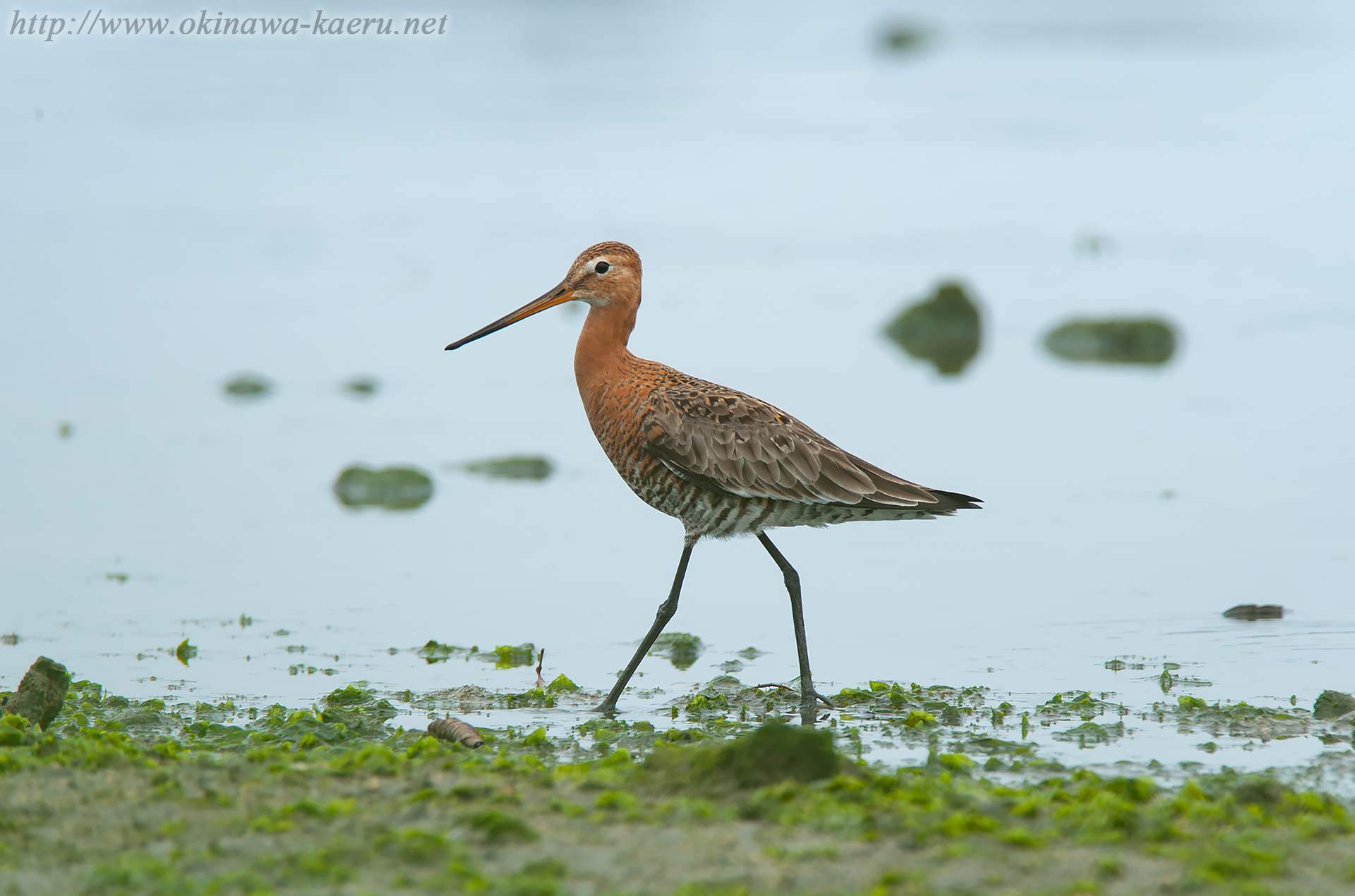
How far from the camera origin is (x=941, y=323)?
16.2 m

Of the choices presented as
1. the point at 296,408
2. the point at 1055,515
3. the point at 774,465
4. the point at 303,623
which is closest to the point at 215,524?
the point at 303,623

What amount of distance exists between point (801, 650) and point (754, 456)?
893 mm

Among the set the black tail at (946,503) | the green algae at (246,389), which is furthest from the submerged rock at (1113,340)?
the black tail at (946,503)

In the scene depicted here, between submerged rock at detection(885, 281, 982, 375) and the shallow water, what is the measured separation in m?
0.33

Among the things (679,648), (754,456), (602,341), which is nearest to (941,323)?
A: (679,648)

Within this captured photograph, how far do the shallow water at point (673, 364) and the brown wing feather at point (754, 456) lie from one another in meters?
0.99

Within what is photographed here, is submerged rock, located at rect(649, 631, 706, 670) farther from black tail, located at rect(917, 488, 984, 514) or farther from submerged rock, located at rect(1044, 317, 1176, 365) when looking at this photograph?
submerged rock, located at rect(1044, 317, 1176, 365)

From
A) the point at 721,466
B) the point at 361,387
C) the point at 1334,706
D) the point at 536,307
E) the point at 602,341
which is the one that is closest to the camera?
the point at 1334,706

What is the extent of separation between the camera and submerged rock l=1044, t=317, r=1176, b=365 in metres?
15.6

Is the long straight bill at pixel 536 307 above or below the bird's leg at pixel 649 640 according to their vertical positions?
above

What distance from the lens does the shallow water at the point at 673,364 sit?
27.2 ft

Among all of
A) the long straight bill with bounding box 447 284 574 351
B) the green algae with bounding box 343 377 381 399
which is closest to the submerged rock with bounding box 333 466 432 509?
the green algae with bounding box 343 377 381 399

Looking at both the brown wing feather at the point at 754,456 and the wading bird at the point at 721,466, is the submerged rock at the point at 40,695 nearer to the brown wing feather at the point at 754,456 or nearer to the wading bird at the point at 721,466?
the wading bird at the point at 721,466

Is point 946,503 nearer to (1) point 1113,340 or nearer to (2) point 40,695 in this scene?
(2) point 40,695
